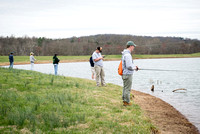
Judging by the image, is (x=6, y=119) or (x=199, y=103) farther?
(x=199, y=103)

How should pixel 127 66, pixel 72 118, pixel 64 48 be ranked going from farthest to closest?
pixel 64 48
pixel 127 66
pixel 72 118

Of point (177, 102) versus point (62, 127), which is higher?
point (62, 127)

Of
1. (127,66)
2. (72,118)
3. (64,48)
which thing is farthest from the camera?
(64,48)

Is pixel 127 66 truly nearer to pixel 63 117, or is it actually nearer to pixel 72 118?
pixel 72 118

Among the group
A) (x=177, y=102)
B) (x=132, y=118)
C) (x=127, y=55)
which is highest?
(x=127, y=55)

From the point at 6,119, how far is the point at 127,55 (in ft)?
13.8

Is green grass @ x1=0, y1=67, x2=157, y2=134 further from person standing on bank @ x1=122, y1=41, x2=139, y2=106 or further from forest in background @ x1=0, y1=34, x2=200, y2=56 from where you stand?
forest in background @ x1=0, y1=34, x2=200, y2=56

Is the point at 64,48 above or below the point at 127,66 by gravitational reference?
above

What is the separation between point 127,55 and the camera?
289 inches

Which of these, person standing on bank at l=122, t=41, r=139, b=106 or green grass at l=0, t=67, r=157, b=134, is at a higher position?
person standing on bank at l=122, t=41, r=139, b=106

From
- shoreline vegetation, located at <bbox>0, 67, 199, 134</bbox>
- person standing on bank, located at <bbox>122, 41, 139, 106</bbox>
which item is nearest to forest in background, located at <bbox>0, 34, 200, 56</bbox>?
shoreline vegetation, located at <bbox>0, 67, 199, 134</bbox>

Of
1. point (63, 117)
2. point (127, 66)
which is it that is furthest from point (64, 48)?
point (63, 117)

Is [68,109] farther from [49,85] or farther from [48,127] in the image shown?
[49,85]

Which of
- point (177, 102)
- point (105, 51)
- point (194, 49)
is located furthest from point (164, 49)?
point (177, 102)
